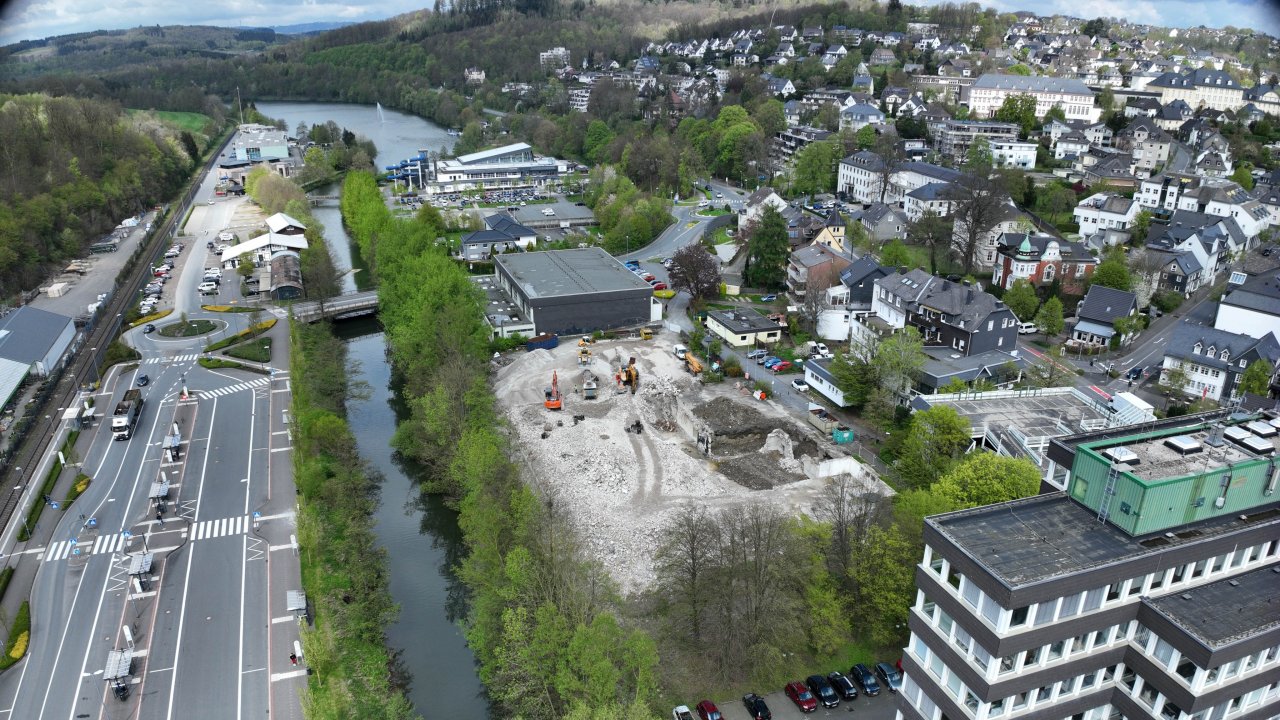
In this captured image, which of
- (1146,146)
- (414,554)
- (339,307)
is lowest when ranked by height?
(414,554)

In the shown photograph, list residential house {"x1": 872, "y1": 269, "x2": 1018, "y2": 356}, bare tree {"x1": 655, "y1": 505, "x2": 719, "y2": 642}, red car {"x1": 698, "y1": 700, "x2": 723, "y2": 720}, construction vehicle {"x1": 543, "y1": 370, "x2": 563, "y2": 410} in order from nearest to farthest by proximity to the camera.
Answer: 1. red car {"x1": 698, "y1": 700, "x2": 723, "y2": 720}
2. bare tree {"x1": 655, "y1": 505, "x2": 719, "y2": 642}
3. construction vehicle {"x1": 543, "y1": 370, "x2": 563, "y2": 410}
4. residential house {"x1": 872, "y1": 269, "x2": 1018, "y2": 356}

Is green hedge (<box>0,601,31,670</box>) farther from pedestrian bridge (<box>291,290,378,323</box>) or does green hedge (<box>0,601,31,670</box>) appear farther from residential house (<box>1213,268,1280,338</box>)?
residential house (<box>1213,268,1280,338</box>)

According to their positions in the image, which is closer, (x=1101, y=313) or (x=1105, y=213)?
(x=1101, y=313)

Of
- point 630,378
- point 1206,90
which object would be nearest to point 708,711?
point 630,378

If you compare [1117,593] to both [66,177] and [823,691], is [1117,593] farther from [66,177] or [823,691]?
[66,177]

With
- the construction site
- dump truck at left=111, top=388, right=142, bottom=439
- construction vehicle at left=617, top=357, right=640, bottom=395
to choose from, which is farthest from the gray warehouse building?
dump truck at left=111, top=388, right=142, bottom=439

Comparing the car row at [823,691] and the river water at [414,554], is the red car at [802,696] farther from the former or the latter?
the river water at [414,554]

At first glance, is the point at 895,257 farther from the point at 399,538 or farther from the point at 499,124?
the point at 499,124

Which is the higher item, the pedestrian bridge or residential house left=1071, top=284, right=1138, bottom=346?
residential house left=1071, top=284, right=1138, bottom=346
